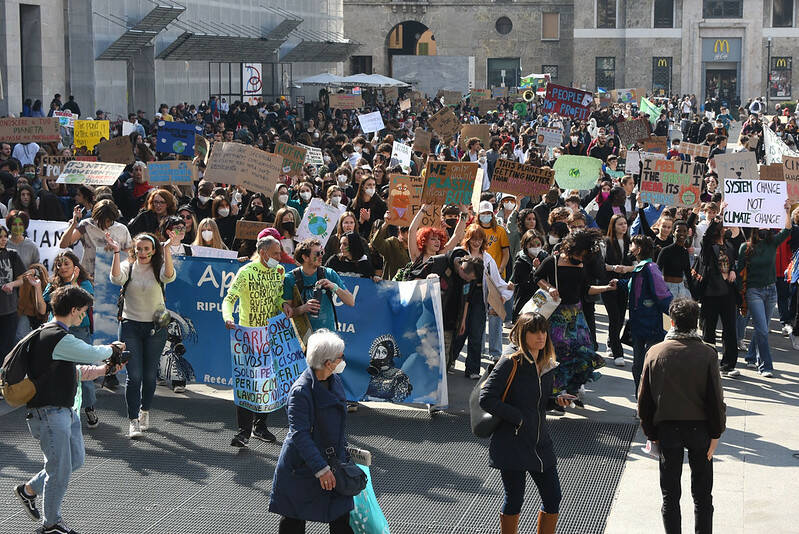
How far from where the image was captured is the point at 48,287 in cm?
1002

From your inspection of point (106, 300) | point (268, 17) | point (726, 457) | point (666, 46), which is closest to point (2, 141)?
point (106, 300)

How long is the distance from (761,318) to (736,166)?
3.80 m

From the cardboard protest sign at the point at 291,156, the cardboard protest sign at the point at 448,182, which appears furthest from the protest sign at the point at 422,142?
the cardboard protest sign at the point at 448,182

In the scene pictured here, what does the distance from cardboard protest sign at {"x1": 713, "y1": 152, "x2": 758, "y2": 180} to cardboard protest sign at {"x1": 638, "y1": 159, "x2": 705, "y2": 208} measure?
27cm

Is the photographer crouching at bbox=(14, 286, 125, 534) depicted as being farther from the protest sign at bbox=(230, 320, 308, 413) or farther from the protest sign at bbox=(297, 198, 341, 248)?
the protest sign at bbox=(297, 198, 341, 248)

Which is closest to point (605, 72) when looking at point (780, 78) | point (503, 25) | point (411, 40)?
point (503, 25)

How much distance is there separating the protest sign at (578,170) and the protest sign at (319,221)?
5.17 metres

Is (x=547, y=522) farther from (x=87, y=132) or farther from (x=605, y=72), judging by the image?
(x=605, y=72)

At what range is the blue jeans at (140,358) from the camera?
9383 mm

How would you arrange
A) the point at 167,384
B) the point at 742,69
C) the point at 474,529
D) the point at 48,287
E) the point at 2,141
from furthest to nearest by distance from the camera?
the point at 742,69 → the point at 2,141 → the point at 167,384 → the point at 48,287 → the point at 474,529

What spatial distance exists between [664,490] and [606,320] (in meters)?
7.41

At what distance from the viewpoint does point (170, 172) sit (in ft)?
50.5

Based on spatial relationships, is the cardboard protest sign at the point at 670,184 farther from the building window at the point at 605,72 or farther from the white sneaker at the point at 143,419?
the building window at the point at 605,72

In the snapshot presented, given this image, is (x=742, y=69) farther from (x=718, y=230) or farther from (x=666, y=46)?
(x=718, y=230)
